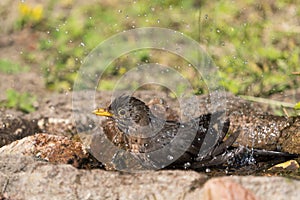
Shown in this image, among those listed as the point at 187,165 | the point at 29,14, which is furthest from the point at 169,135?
the point at 29,14

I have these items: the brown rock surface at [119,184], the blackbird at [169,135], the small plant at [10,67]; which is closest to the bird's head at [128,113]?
the blackbird at [169,135]

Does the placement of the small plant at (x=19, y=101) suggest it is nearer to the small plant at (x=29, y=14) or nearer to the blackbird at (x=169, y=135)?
the small plant at (x=29, y=14)

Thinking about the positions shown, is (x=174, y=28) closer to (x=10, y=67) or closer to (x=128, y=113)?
(x=10, y=67)

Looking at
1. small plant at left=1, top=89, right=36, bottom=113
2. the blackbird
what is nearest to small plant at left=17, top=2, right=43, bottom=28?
small plant at left=1, top=89, right=36, bottom=113

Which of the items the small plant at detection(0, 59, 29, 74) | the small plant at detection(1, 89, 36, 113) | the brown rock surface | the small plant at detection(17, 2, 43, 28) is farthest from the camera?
the small plant at detection(17, 2, 43, 28)

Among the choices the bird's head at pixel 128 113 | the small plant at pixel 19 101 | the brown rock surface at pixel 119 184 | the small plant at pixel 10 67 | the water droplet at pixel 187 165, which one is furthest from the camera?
the small plant at pixel 10 67

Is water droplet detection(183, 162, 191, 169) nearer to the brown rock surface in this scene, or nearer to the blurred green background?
the brown rock surface

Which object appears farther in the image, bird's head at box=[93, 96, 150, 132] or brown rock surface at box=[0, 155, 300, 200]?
bird's head at box=[93, 96, 150, 132]
